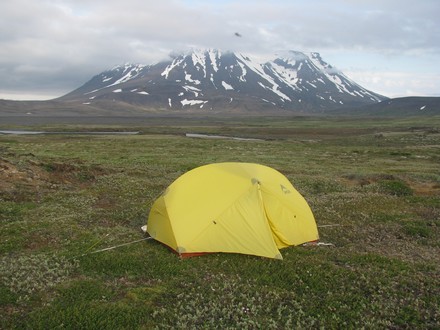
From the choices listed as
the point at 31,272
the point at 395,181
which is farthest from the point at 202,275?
the point at 395,181

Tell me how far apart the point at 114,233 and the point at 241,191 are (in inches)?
200

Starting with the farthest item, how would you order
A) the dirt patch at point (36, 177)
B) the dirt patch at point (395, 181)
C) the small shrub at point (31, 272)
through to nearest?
the dirt patch at point (395, 181) < the dirt patch at point (36, 177) < the small shrub at point (31, 272)

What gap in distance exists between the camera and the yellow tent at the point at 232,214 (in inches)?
539

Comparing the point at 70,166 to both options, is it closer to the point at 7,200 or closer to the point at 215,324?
the point at 7,200

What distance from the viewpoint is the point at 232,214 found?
14125mm

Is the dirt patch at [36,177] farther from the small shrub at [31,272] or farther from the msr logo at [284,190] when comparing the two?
the msr logo at [284,190]

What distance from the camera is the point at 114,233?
15.6 m

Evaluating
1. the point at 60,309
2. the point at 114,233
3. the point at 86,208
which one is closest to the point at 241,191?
the point at 114,233

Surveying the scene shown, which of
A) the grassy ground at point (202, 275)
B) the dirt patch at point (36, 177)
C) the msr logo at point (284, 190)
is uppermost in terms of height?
the msr logo at point (284, 190)

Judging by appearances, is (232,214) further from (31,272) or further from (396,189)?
(396,189)

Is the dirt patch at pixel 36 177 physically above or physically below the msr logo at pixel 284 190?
below

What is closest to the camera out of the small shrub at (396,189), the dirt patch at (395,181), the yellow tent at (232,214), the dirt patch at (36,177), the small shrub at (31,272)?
the small shrub at (31,272)

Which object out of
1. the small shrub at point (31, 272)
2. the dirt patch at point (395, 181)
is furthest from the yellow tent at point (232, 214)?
the dirt patch at point (395, 181)

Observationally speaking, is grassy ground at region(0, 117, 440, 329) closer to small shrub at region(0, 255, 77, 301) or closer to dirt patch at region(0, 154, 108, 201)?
small shrub at region(0, 255, 77, 301)
